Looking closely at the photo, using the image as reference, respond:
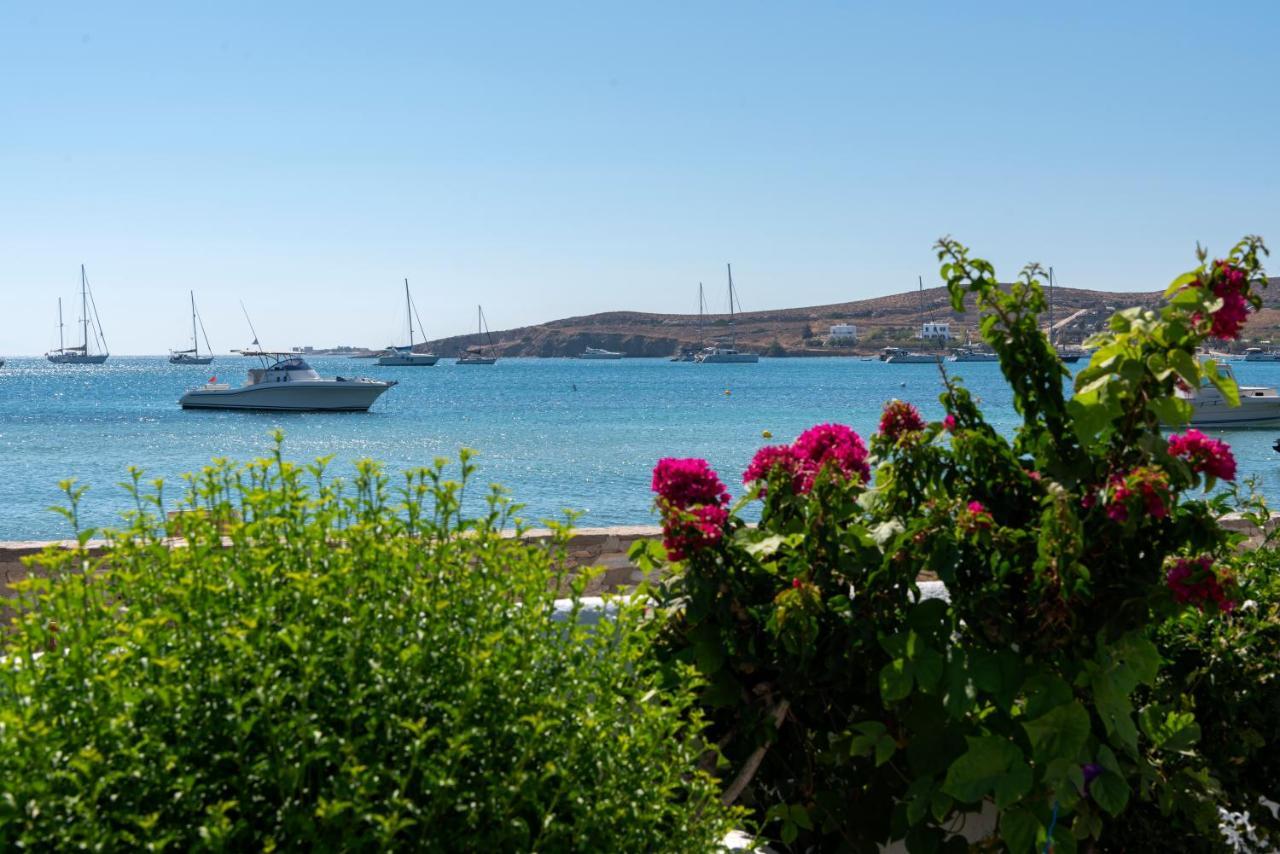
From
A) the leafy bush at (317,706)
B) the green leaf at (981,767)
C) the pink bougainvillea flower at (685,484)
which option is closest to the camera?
the leafy bush at (317,706)

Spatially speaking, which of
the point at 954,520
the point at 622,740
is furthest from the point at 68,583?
the point at 954,520

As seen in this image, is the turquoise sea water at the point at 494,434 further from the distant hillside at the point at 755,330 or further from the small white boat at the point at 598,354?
the small white boat at the point at 598,354

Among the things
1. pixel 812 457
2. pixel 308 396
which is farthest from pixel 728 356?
pixel 812 457

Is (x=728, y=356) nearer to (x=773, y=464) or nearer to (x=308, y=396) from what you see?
(x=308, y=396)

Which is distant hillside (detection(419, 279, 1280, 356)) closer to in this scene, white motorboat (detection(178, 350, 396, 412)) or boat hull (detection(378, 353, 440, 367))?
boat hull (detection(378, 353, 440, 367))

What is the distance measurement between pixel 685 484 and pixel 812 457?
15.6 inches

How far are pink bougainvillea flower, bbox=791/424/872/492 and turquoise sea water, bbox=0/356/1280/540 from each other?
7048 mm

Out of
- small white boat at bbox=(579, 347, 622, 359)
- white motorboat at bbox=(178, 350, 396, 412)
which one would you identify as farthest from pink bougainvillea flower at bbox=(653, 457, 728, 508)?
small white boat at bbox=(579, 347, 622, 359)

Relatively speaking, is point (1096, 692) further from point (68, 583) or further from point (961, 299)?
point (68, 583)

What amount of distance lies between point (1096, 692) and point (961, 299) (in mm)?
947

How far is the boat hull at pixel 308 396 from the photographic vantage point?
51250 mm

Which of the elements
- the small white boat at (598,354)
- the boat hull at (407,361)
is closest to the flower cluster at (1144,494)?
the boat hull at (407,361)

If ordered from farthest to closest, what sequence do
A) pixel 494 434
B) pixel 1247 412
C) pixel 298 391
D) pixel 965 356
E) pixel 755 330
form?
pixel 755 330
pixel 965 356
pixel 298 391
pixel 494 434
pixel 1247 412

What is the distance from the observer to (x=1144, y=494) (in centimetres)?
244
